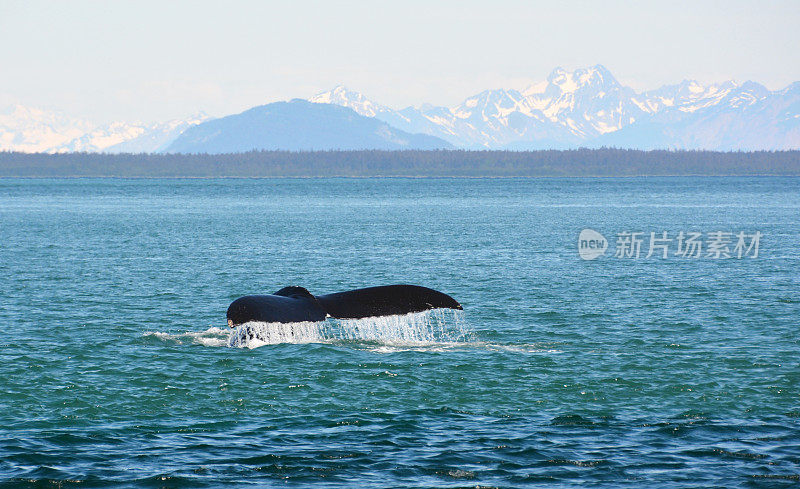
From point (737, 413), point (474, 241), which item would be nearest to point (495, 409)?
point (737, 413)

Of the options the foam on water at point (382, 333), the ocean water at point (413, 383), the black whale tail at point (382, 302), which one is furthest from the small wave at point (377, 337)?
the black whale tail at point (382, 302)

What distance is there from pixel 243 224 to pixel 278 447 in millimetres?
84675

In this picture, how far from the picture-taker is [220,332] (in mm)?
29719

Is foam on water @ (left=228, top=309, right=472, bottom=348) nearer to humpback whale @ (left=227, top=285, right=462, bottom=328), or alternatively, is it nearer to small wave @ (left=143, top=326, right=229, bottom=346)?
small wave @ (left=143, top=326, right=229, bottom=346)

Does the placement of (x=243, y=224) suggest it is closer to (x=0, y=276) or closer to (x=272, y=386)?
(x=0, y=276)

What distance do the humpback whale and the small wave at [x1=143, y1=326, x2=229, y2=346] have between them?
31.2 feet

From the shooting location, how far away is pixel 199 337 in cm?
2855

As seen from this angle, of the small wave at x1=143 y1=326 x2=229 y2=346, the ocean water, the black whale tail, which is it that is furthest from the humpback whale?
the small wave at x1=143 y1=326 x2=229 y2=346

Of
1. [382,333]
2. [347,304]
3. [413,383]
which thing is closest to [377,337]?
[382,333]

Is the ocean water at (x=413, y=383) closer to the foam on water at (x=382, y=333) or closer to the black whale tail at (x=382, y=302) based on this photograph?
the foam on water at (x=382, y=333)

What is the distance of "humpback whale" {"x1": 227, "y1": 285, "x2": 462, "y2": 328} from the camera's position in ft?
58.8

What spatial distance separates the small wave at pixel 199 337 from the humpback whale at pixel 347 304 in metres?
9.50

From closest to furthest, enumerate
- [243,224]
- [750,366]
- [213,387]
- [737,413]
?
1. [737,413]
2. [213,387]
3. [750,366]
4. [243,224]

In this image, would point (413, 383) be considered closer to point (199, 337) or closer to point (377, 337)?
point (377, 337)
